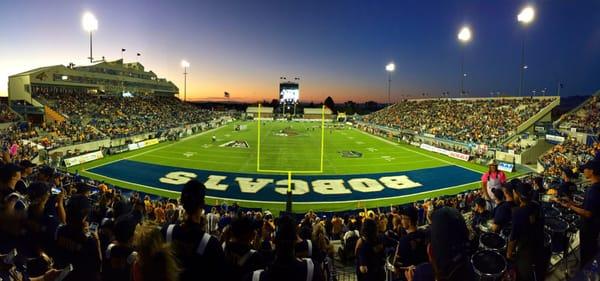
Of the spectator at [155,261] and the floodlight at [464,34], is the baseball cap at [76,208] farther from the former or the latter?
the floodlight at [464,34]

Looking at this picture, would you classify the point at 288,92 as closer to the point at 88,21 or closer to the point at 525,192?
the point at 88,21

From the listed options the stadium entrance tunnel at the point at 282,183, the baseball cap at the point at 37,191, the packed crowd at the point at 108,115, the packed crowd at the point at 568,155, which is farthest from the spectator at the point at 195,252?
the packed crowd at the point at 108,115

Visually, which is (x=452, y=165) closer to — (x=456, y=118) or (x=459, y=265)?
(x=456, y=118)

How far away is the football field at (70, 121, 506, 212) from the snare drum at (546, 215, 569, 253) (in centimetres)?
1120

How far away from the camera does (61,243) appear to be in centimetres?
309

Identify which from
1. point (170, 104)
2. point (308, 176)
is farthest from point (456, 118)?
point (170, 104)

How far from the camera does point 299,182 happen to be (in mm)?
21203

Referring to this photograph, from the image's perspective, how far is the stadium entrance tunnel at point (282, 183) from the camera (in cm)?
1797

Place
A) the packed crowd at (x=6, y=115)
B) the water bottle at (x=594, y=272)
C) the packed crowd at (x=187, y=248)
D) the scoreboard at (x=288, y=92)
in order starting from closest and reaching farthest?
1. the packed crowd at (x=187, y=248)
2. the water bottle at (x=594, y=272)
3. the packed crowd at (x=6, y=115)
4. the scoreboard at (x=288, y=92)

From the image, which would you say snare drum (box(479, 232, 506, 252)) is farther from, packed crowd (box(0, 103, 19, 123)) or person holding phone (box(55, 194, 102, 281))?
packed crowd (box(0, 103, 19, 123))

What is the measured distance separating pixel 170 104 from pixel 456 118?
56529 mm

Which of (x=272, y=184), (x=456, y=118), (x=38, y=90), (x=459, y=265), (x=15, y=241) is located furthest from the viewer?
(x=456, y=118)

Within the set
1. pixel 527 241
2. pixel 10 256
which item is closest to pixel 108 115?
pixel 10 256

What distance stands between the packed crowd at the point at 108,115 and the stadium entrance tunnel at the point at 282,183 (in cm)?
1156
